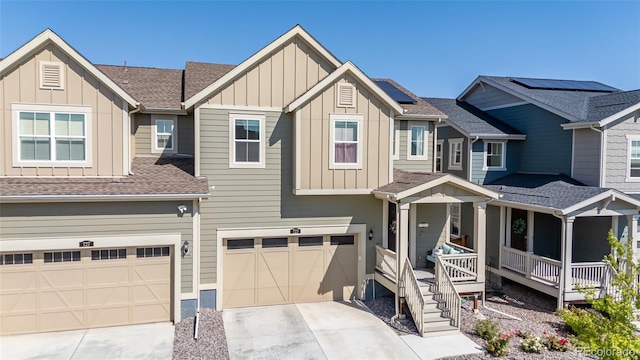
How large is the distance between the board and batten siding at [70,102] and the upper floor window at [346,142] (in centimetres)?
589

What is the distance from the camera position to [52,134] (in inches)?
408

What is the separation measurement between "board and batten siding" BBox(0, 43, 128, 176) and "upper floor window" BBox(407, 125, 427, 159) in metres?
9.34

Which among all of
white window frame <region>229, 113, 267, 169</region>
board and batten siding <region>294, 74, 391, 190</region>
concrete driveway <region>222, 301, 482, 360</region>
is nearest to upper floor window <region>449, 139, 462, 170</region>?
board and batten siding <region>294, 74, 391, 190</region>

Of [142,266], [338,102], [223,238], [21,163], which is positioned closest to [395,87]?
[338,102]

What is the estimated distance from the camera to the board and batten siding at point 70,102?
10.1 metres

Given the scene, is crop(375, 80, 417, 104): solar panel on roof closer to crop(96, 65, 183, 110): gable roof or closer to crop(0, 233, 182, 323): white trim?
crop(96, 65, 183, 110): gable roof

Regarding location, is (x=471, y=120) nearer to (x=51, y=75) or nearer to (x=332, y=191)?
(x=332, y=191)

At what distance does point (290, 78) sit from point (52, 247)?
25.4ft

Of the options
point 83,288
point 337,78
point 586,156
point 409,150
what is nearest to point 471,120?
point 586,156

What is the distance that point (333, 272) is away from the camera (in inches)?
498

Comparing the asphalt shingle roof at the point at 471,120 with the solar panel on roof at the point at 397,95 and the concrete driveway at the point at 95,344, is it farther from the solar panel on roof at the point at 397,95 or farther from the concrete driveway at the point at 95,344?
the concrete driveway at the point at 95,344

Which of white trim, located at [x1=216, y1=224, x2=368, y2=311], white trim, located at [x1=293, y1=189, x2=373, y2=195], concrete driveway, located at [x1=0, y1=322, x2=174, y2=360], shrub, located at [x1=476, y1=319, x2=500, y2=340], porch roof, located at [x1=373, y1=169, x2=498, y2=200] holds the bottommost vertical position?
concrete driveway, located at [x1=0, y1=322, x2=174, y2=360]

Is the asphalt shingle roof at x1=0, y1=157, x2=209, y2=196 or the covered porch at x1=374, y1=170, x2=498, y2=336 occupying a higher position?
the asphalt shingle roof at x1=0, y1=157, x2=209, y2=196

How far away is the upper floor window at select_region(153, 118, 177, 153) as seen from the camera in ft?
42.3
